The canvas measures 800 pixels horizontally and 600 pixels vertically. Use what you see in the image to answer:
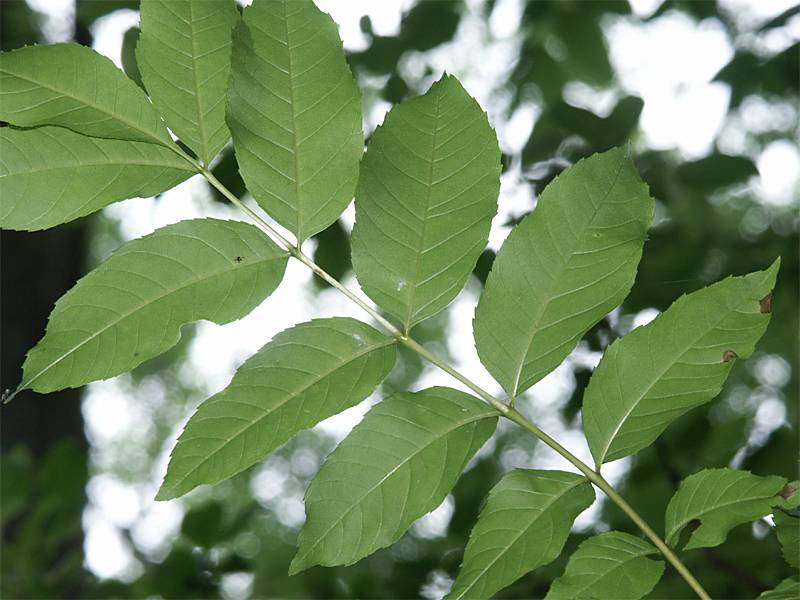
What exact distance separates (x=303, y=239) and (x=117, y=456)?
372 inches

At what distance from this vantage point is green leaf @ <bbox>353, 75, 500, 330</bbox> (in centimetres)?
63

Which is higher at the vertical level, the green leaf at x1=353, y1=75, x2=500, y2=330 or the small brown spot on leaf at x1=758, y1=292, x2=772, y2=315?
the green leaf at x1=353, y1=75, x2=500, y2=330

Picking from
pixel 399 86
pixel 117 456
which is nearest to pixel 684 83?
pixel 399 86

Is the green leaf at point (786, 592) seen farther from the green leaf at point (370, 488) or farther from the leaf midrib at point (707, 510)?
the green leaf at point (370, 488)

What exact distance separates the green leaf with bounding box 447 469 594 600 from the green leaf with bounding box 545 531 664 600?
21 millimetres

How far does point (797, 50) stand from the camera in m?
1.63

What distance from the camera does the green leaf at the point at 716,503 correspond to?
0.65m

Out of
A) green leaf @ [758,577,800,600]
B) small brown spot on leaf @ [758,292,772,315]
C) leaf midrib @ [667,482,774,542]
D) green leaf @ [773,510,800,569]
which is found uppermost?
small brown spot on leaf @ [758,292,772,315]

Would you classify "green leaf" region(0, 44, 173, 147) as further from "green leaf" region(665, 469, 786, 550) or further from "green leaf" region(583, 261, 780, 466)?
"green leaf" region(665, 469, 786, 550)

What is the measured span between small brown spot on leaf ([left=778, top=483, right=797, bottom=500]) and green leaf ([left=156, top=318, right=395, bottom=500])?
1.11 ft

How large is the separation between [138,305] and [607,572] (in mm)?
445

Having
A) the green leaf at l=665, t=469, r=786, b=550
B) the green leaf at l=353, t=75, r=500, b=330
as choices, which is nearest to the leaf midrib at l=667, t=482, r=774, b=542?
the green leaf at l=665, t=469, r=786, b=550

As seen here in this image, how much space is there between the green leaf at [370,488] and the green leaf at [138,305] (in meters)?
0.15

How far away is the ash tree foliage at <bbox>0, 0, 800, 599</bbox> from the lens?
63 cm
